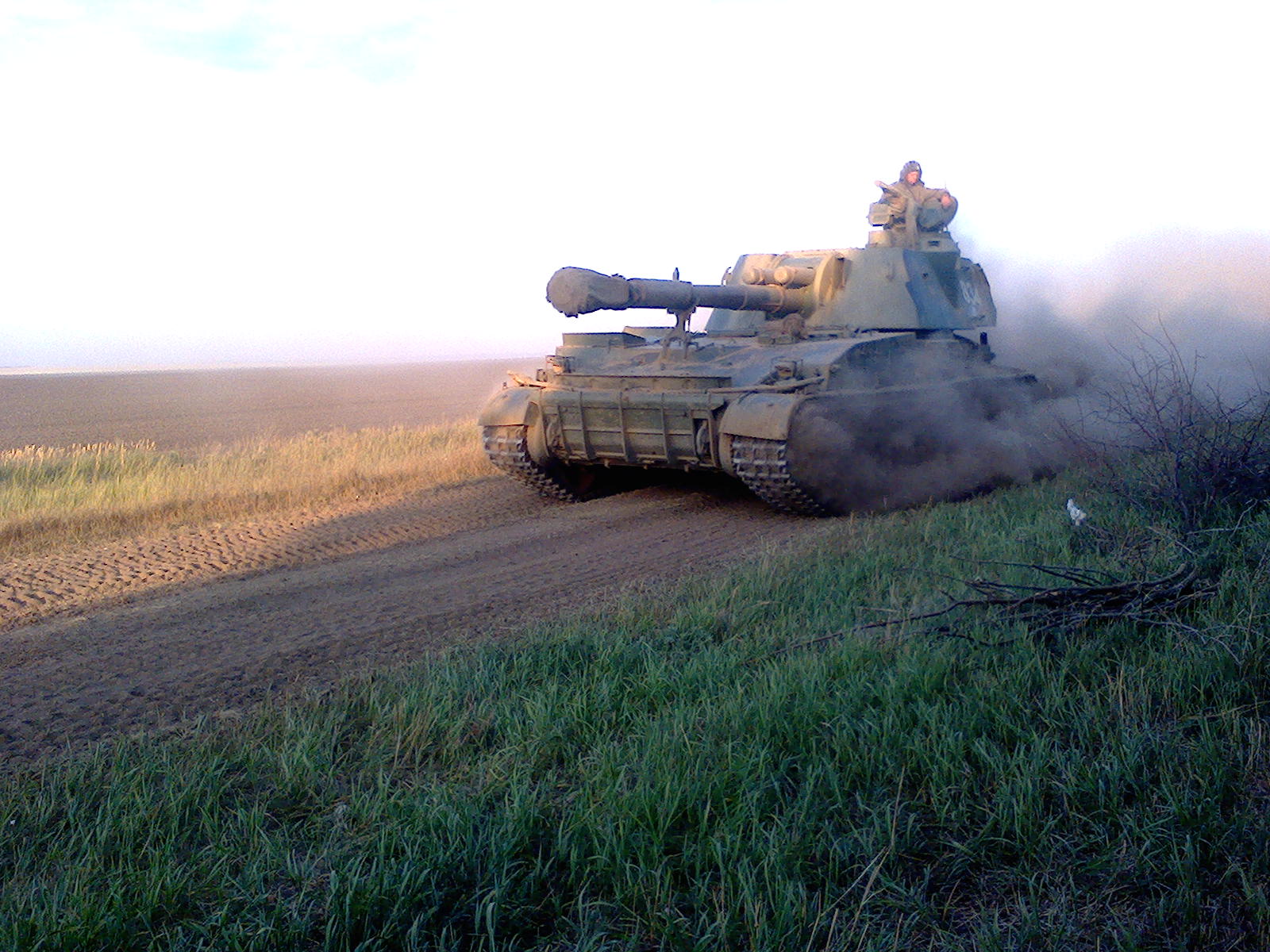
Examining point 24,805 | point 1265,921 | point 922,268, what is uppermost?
point 922,268

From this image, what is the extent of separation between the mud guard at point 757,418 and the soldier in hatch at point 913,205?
4316 millimetres

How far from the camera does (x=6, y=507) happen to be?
30.6ft

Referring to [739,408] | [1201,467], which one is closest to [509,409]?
[739,408]

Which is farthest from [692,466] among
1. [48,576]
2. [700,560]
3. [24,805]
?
[24,805]

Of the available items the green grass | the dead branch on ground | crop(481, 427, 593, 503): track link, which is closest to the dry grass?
crop(481, 427, 593, 503): track link

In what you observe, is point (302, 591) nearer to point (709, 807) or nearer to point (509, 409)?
point (509, 409)

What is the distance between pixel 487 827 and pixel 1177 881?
183cm

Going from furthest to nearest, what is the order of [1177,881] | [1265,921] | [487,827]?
[487,827] < [1177,881] < [1265,921]

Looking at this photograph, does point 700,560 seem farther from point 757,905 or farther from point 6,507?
point 6,507

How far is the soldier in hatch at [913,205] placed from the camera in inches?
469

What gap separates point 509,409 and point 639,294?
1751 millimetres

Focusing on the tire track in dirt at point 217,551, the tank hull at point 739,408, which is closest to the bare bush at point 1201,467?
the tank hull at point 739,408

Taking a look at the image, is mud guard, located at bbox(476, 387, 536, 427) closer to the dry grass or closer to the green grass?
the dry grass

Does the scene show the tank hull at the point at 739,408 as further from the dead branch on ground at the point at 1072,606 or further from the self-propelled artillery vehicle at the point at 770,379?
the dead branch on ground at the point at 1072,606
